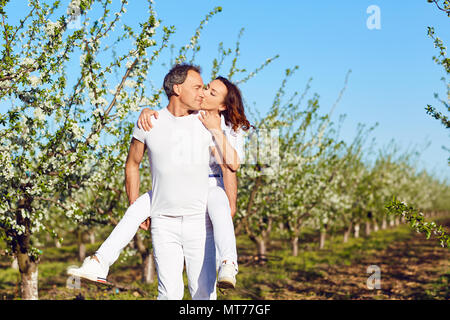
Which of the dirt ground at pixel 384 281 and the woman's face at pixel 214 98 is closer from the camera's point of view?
the woman's face at pixel 214 98

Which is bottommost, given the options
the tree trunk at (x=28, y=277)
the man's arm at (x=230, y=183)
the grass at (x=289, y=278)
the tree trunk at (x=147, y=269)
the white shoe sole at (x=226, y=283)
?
the grass at (x=289, y=278)

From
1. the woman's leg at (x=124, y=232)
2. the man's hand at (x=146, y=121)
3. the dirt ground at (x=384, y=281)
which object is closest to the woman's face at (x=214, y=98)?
the man's hand at (x=146, y=121)

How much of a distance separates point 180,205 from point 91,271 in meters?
0.87

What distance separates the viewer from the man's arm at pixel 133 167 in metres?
A: 3.89

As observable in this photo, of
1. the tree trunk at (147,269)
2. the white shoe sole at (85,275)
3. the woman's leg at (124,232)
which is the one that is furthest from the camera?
the tree trunk at (147,269)

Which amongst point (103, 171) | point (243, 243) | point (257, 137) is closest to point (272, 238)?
point (243, 243)

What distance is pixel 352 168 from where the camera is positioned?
77.0 ft

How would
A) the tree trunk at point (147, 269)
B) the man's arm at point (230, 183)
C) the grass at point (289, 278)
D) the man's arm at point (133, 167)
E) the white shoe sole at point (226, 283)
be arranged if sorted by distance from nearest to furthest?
1. the white shoe sole at point (226, 283)
2. the man's arm at point (230, 183)
3. the man's arm at point (133, 167)
4. the grass at point (289, 278)
5. the tree trunk at point (147, 269)

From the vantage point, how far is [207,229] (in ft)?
12.1

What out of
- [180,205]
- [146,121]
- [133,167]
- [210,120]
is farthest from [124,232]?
[210,120]

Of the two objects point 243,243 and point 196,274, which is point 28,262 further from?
point 243,243

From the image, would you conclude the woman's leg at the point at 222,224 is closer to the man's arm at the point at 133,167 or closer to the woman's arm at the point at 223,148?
the woman's arm at the point at 223,148

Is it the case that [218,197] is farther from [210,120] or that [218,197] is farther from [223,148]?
[210,120]
